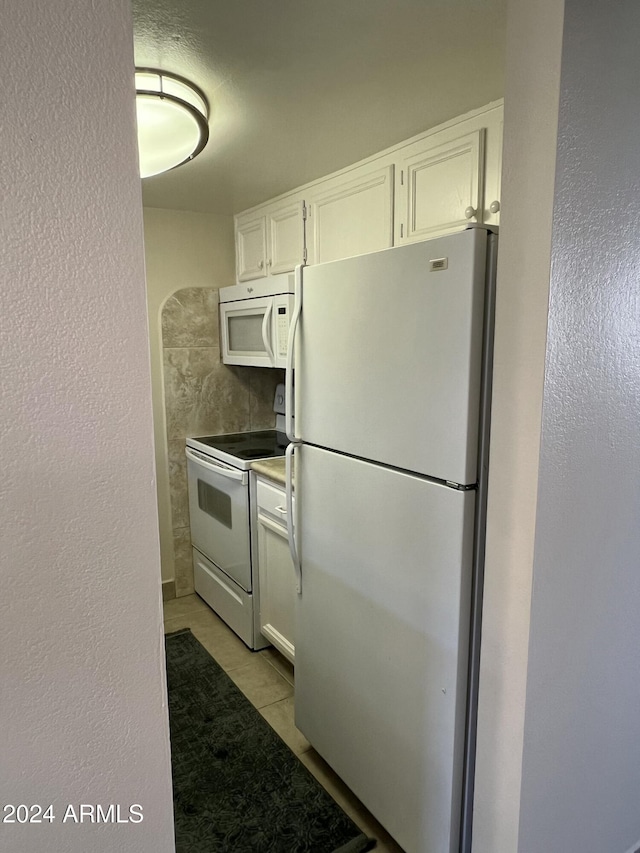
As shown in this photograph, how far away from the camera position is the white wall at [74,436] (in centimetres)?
55

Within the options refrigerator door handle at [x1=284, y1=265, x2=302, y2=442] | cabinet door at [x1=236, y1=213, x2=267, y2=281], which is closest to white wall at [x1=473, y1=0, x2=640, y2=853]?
refrigerator door handle at [x1=284, y1=265, x2=302, y2=442]

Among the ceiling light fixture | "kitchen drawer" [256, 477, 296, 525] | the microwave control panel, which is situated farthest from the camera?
the microwave control panel

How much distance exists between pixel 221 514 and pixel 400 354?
175 cm

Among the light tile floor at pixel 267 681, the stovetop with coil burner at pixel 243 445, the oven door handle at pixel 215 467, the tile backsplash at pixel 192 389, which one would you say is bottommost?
the light tile floor at pixel 267 681

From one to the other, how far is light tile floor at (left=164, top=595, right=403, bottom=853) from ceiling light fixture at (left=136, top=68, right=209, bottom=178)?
204 centimetres

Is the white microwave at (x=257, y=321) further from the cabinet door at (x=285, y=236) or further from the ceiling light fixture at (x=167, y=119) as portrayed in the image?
the ceiling light fixture at (x=167, y=119)

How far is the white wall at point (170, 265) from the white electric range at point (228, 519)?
16cm

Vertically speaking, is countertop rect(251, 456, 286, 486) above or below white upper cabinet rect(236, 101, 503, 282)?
below

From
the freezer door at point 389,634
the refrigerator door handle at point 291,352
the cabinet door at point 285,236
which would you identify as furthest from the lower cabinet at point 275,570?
the cabinet door at point 285,236

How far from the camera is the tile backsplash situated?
3068mm

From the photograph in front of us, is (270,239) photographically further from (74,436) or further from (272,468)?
(74,436)

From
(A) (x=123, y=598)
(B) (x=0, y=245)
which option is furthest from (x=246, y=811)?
(B) (x=0, y=245)

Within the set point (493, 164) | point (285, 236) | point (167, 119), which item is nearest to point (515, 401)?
point (493, 164)

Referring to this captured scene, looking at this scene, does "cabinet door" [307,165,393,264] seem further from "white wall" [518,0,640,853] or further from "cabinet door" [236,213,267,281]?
"white wall" [518,0,640,853]
